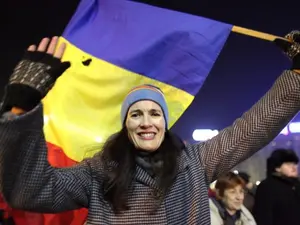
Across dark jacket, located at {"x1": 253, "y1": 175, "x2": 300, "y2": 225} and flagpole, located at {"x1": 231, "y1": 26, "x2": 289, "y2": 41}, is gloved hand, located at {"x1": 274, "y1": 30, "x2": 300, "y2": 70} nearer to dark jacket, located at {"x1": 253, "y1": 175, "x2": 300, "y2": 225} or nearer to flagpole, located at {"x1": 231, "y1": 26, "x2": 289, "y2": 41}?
flagpole, located at {"x1": 231, "y1": 26, "x2": 289, "y2": 41}

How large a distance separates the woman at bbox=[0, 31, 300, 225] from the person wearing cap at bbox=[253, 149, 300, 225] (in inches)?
71.3

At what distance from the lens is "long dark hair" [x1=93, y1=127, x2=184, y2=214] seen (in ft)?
6.07

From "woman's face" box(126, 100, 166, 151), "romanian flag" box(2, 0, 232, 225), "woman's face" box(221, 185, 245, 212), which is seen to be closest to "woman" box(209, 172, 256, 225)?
"woman's face" box(221, 185, 245, 212)

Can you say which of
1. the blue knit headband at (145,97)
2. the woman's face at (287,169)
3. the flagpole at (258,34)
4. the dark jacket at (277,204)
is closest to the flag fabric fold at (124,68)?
the flagpole at (258,34)

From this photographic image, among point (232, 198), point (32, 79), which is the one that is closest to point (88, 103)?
point (32, 79)

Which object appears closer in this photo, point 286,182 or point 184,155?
point 184,155

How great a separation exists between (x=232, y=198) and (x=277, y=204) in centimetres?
39

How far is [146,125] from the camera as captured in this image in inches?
76.9

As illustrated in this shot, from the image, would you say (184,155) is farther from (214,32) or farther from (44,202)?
(214,32)

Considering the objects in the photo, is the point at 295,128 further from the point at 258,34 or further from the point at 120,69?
the point at 258,34

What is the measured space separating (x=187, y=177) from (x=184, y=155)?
10 centimetres

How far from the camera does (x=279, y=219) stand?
3.62 metres

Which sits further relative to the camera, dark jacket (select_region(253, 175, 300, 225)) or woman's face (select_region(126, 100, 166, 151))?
dark jacket (select_region(253, 175, 300, 225))

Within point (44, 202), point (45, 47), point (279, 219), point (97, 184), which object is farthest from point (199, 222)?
point (279, 219)
